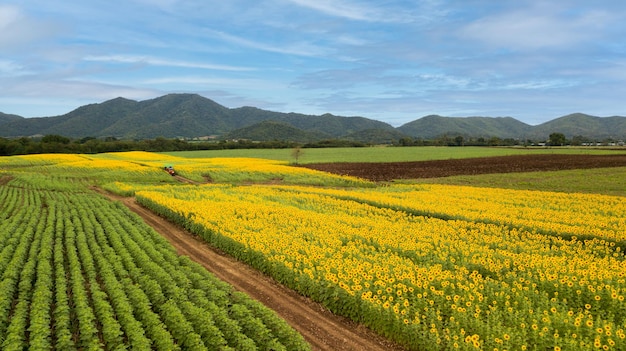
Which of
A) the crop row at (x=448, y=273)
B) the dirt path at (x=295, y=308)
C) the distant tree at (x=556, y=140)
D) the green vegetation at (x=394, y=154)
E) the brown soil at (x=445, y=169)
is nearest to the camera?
the crop row at (x=448, y=273)

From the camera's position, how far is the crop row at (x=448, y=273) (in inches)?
345

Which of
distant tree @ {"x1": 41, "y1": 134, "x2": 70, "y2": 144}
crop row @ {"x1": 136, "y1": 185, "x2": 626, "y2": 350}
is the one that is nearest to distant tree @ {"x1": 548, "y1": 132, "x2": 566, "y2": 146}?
crop row @ {"x1": 136, "y1": 185, "x2": 626, "y2": 350}

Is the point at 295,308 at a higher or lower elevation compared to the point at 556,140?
lower

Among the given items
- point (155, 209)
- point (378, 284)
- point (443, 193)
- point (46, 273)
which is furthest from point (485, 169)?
point (46, 273)

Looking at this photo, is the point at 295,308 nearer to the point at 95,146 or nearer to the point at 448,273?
the point at 448,273

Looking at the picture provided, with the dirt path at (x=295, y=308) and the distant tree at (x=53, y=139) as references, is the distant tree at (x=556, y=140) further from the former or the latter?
the distant tree at (x=53, y=139)

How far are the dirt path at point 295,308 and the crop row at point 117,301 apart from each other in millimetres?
1175

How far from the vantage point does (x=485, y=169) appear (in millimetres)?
57312

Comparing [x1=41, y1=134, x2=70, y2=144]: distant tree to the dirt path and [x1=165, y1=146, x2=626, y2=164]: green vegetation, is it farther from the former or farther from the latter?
the dirt path

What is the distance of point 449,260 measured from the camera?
44.2ft

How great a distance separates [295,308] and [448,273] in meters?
4.71

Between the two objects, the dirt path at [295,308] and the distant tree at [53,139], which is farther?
the distant tree at [53,139]

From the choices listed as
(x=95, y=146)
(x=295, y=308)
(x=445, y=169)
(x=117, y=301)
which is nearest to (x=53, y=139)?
(x=95, y=146)

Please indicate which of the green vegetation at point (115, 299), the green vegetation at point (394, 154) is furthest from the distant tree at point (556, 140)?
the green vegetation at point (115, 299)
